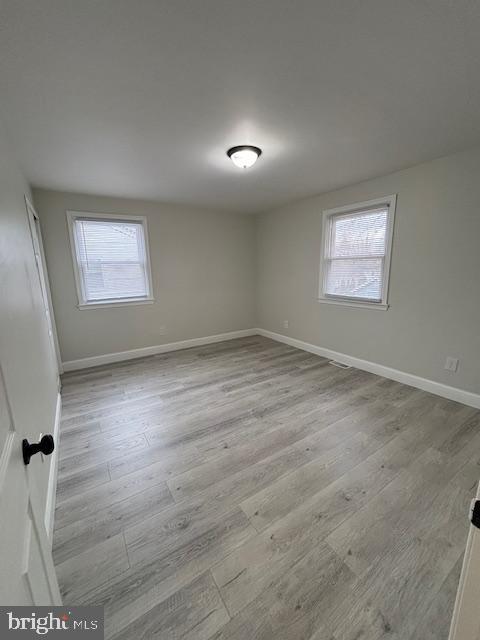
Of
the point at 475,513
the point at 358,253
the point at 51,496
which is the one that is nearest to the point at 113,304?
the point at 51,496

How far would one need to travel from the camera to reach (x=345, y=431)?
7.45 feet

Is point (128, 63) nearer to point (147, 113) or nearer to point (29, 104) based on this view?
point (147, 113)

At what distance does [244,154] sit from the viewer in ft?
7.50

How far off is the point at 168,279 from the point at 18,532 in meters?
4.00

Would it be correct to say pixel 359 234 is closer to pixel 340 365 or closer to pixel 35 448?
pixel 340 365

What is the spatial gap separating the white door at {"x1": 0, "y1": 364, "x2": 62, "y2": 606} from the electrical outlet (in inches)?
133

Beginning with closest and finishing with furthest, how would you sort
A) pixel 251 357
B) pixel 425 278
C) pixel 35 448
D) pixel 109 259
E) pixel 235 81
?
pixel 35 448
pixel 235 81
pixel 425 278
pixel 109 259
pixel 251 357


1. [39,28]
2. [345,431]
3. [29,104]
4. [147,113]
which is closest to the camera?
[39,28]

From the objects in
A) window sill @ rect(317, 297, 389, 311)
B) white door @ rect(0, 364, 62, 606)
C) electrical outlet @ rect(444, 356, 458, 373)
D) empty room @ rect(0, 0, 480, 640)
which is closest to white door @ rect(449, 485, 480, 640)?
empty room @ rect(0, 0, 480, 640)

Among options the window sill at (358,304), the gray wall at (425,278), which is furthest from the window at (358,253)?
the gray wall at (425,278)

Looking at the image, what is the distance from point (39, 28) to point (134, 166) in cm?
153

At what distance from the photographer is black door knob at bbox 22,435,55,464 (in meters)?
0.72

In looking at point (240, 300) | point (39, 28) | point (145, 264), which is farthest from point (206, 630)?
point (240, 300)

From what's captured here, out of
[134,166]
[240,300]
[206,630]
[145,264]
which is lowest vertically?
[206,630]
